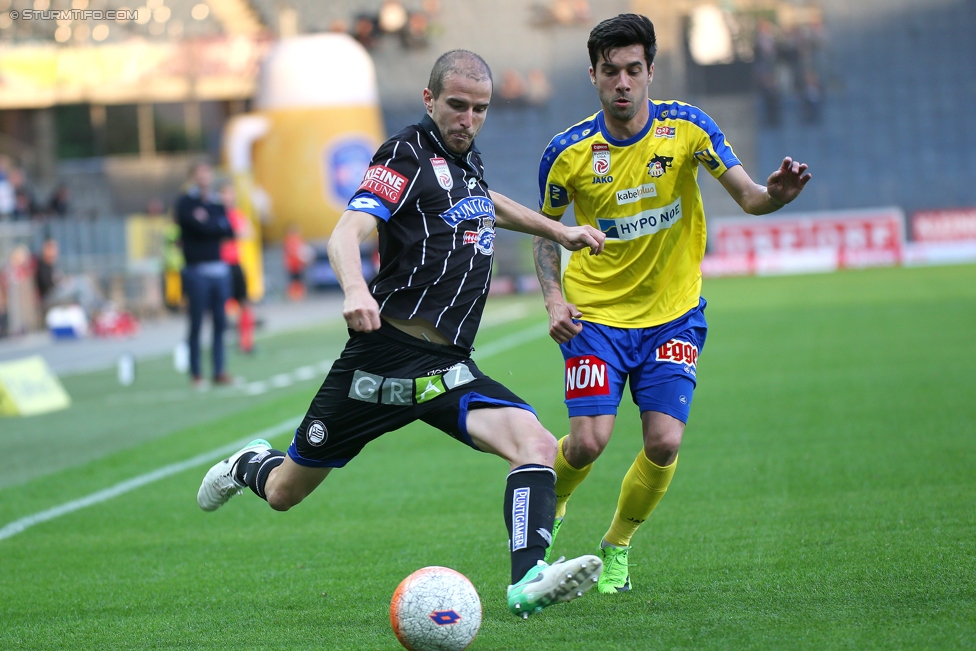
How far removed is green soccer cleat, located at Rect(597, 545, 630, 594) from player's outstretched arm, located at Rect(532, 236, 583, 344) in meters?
0.95

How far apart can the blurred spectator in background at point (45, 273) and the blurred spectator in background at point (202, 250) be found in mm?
10559

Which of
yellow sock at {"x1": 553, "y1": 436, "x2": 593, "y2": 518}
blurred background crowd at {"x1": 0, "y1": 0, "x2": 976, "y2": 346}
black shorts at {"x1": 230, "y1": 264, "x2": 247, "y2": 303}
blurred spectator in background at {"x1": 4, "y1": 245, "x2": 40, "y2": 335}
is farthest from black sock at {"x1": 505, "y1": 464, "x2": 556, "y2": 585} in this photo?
blurred background crowd at {"x1": 0, "y1": 0, "x2": 976, "y2": 346}

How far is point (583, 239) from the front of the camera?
469cm

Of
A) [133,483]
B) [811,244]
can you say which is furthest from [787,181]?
[811,244]

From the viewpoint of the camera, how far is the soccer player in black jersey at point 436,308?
4398mm

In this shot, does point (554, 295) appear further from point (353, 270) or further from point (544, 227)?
point (353, 270)

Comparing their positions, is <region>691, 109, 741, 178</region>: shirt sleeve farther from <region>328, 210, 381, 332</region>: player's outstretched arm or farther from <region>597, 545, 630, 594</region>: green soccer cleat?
<region>597, 545, 630, 594</region>: green soccer cleat

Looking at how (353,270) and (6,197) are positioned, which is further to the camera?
(6,197)

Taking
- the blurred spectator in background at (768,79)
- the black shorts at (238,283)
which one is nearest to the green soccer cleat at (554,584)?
the black shorts at (238,283)

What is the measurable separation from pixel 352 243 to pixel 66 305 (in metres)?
21.1

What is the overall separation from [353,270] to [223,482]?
185cm

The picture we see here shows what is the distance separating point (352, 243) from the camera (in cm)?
425

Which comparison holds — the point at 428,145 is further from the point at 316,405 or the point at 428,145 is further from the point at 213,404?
the point at 213,404

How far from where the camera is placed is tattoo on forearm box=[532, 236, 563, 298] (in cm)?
538
